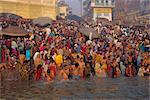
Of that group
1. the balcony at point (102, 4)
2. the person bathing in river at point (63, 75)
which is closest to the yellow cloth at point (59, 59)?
the person bathing in river at point (63, 75)

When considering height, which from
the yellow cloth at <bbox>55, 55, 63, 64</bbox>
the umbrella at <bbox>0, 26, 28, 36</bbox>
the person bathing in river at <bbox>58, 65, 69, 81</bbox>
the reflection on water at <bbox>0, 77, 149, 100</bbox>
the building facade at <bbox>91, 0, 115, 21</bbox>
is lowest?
the reflection on water at <bbox>0, 77, 149, 100</bbox>

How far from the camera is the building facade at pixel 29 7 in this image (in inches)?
1467

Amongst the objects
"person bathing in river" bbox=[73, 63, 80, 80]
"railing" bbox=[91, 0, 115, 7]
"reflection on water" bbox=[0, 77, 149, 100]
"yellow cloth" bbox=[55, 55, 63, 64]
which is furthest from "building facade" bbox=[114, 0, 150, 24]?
"reflection on water" bbox=[0, 77, 149, 100]

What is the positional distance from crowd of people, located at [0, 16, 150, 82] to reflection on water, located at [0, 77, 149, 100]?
0.82 meters

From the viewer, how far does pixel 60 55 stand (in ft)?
64.7

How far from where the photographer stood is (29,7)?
39.8 meters

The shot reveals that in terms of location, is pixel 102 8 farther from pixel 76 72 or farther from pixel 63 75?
pixel 63 75

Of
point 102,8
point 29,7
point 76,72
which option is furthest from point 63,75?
point 102,8

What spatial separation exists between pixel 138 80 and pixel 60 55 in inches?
157

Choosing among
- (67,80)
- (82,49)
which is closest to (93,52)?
(82,49)

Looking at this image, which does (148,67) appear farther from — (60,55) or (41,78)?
(41,78)

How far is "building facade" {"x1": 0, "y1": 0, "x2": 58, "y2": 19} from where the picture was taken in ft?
122

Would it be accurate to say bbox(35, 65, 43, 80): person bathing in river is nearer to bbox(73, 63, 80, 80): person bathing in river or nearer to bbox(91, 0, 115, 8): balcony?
bbox(73, 63, 80, 80): person bathing in river

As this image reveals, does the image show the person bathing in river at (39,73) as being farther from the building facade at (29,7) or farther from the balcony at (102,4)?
the balcony at (102,4)
